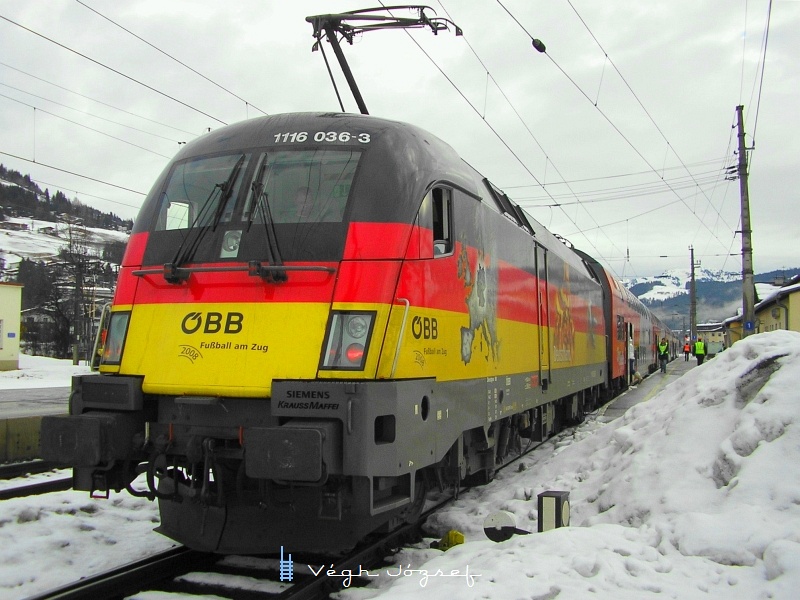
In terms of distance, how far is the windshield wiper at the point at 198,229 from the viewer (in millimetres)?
5469

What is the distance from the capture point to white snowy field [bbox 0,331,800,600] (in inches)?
169

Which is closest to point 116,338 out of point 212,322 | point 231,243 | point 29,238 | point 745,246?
point 212,322

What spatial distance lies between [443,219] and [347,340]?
5.38ft

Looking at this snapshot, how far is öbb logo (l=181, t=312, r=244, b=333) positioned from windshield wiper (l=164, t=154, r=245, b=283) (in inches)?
14.2

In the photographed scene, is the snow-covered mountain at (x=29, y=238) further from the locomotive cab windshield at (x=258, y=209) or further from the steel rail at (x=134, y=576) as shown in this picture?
the steel rail at (x=134, y=576)

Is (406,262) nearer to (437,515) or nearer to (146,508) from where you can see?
(437,515)

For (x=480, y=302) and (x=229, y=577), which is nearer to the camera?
(x=229, y=577)

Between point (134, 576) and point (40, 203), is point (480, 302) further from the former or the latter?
point (40, 203)

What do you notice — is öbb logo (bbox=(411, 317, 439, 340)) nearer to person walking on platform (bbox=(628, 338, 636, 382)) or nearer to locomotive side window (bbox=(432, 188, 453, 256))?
locomotive side window (bbox=(432, 188, 453, 256))

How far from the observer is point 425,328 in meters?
5.45

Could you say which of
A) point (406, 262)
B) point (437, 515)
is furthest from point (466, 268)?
point (437, 515)

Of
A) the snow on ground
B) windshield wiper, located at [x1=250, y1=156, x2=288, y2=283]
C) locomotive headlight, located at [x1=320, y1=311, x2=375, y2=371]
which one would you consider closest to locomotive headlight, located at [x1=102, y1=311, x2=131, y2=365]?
windshield wiper, located at [x1=250, y1=156, x2=288, y2=283]

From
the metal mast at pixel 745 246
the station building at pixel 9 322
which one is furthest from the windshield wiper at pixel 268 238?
the station building at pixel 9 322

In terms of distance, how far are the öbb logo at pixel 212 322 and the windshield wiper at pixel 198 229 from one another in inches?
14.2
